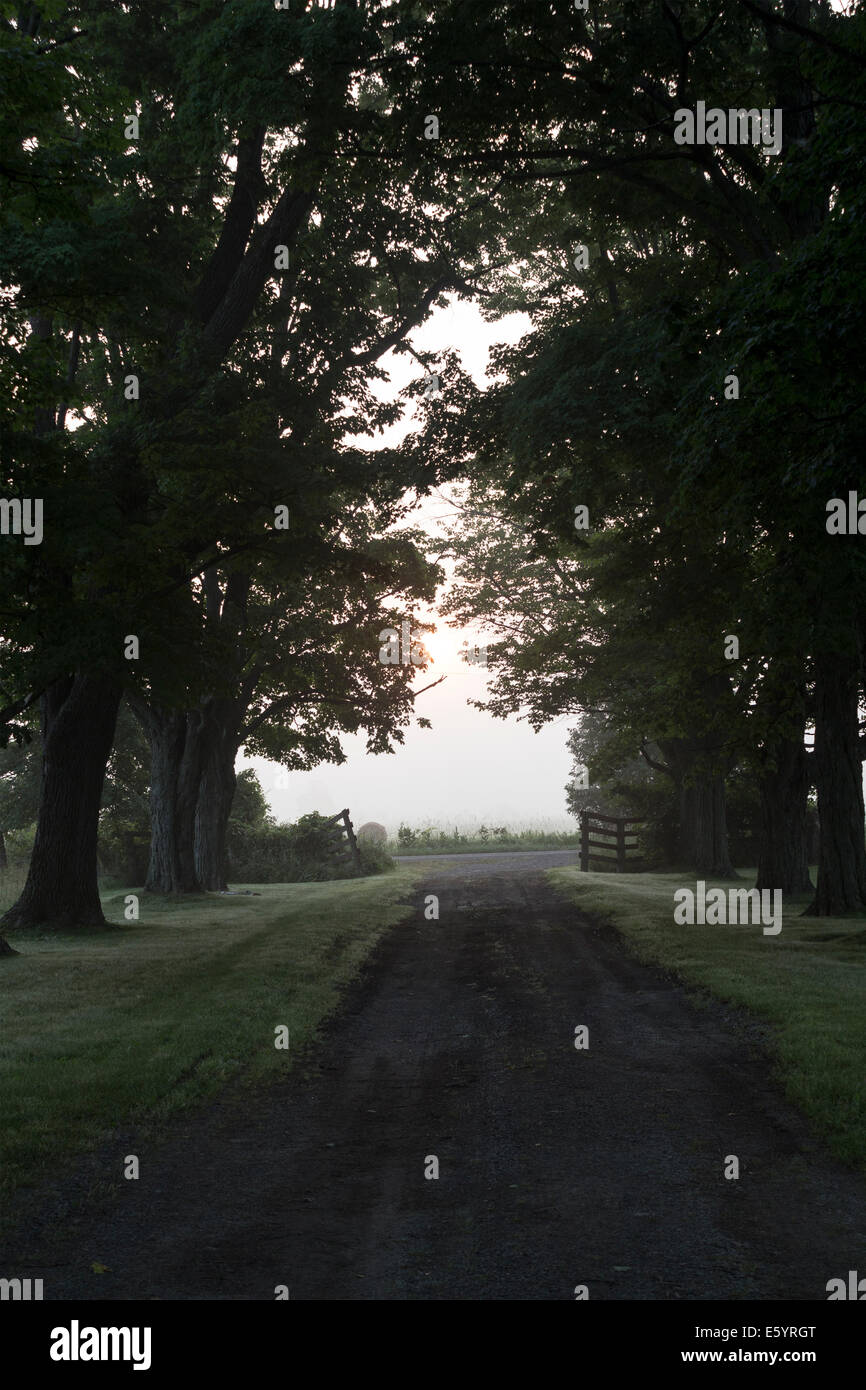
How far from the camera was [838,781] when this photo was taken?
19016mm

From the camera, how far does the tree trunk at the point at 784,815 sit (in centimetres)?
2394

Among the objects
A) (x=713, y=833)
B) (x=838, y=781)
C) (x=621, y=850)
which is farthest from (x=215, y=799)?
(x=838, y=781)

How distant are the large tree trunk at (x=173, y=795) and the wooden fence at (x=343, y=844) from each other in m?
9.03

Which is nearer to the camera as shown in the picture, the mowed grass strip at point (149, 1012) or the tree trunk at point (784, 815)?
the mowed grass strip at point (149, 1012)

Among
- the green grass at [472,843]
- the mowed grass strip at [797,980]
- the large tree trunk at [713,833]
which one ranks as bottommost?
the green grass at [472,843]

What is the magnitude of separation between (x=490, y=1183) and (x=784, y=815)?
19.5 m

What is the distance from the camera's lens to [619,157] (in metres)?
15.3

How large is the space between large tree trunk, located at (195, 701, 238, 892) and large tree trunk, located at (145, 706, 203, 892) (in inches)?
22.1

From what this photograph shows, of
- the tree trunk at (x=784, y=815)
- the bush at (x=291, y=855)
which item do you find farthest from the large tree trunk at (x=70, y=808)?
the bush at (x=291, y=855)

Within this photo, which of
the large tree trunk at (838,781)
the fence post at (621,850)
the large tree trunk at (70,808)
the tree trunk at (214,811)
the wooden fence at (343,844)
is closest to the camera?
the large tree trunk at (838,781)

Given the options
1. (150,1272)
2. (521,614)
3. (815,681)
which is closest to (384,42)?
(815,681)

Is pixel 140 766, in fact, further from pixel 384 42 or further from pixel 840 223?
pixel 840 223

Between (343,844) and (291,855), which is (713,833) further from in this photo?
(291,855)

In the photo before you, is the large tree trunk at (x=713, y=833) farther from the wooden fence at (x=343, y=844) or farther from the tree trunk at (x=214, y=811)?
the tree trunk at (x=214, y=811)
